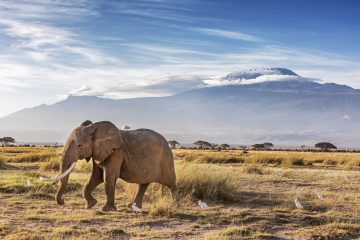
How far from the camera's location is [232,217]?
12586mm

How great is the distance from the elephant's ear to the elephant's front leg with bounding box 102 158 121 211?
0.22 meters

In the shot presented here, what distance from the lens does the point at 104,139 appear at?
516 inches

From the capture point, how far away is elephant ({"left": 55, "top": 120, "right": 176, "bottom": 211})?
1299 cm

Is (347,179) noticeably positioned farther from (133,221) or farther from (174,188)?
(133,221)

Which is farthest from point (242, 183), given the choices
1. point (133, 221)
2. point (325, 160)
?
point (325, 160)

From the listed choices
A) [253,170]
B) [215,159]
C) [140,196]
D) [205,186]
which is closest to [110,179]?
[140,196]

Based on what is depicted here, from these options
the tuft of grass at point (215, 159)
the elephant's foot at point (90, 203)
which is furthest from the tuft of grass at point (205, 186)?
the tuft of grass at point (215, 159)

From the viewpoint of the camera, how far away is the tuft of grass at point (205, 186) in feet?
50.2

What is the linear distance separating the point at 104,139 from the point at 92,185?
3.95 ft

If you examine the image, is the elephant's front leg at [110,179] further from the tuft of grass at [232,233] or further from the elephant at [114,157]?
the tuft of grass at [232,233]

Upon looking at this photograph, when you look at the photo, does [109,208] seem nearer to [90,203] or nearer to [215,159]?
[90,203]

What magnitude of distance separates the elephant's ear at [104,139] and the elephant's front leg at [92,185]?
65 centimetres

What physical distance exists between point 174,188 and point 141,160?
4.61 feet

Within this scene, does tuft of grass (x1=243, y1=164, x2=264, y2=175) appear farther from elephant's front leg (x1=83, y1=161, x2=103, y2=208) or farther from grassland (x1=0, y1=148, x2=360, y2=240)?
elephant's front leg (x1=83, y1=161, x2=103, y2=208)
